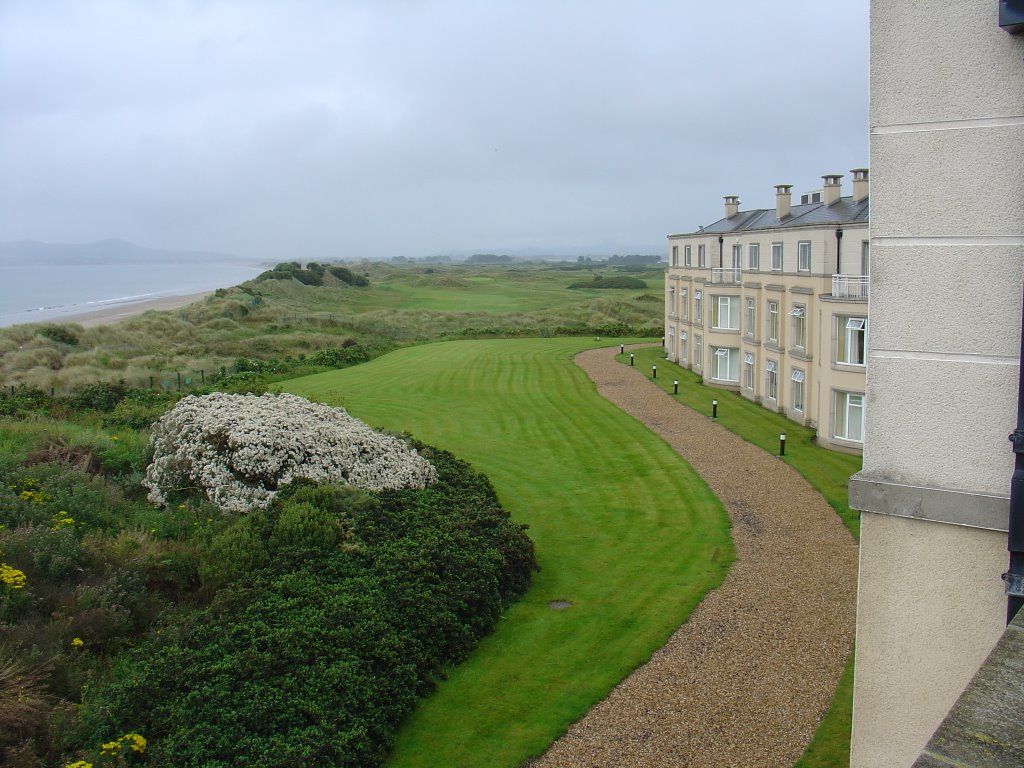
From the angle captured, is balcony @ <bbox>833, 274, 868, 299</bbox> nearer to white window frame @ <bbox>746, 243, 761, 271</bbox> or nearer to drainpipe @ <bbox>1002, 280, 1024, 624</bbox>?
white window frame @ <bbox>746, 243, 761, 271</bbox>

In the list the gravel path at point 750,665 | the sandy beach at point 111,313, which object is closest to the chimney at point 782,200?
the gravel path at point 750,665

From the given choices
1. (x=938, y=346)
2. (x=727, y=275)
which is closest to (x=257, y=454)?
(x=938, y=346)

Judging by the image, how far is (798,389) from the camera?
30.3 m

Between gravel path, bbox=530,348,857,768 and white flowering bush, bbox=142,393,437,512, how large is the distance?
25.1ft

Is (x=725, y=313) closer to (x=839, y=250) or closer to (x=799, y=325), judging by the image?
(x=799, y=325)

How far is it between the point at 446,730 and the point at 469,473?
1004 centimetres

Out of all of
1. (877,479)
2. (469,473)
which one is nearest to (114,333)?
(469,473)

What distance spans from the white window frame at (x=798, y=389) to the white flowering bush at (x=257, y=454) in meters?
16.5

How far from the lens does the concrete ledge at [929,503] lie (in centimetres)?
587

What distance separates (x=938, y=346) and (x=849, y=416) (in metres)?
21.1

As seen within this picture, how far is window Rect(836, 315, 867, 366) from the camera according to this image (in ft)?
Result: 82.1

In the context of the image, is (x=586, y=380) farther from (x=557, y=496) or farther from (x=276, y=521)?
(x=276, y=521)

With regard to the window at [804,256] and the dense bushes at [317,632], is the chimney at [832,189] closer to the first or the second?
the window at [804,256]

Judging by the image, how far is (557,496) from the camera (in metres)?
21.1
